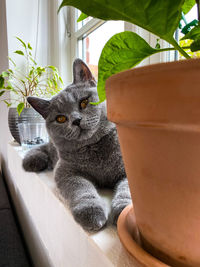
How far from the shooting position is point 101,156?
558mm

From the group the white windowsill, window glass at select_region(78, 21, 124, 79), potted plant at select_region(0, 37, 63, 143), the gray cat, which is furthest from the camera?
potted plant at select_region(0, 37, 63, 143)

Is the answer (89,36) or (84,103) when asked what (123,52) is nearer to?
(84,103)

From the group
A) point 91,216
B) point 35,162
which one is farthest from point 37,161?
point 91,216

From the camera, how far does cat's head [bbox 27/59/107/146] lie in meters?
0.55

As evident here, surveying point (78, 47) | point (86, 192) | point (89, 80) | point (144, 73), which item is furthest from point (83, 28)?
point (144, 73)

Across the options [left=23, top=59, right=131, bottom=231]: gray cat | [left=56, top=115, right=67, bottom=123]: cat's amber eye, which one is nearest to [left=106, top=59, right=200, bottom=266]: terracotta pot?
[left=23, top=59, right=131, bottom=231]: gray cat

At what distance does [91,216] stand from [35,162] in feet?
1.59

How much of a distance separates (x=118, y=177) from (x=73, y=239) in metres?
0.19

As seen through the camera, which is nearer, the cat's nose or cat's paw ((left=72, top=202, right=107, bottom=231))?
cat's paw ((left=72, top=202, right=107, bottom=231))

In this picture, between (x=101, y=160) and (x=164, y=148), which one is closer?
(x=164, y=148)

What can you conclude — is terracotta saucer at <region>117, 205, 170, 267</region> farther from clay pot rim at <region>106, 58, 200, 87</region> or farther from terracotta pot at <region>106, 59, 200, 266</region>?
clay pot rim at <region>106, 58, 200, 87</region>

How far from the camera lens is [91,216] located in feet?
1.26

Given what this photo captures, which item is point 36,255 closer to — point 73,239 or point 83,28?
point 73,239

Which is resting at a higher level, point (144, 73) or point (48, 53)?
point (48, 53)
